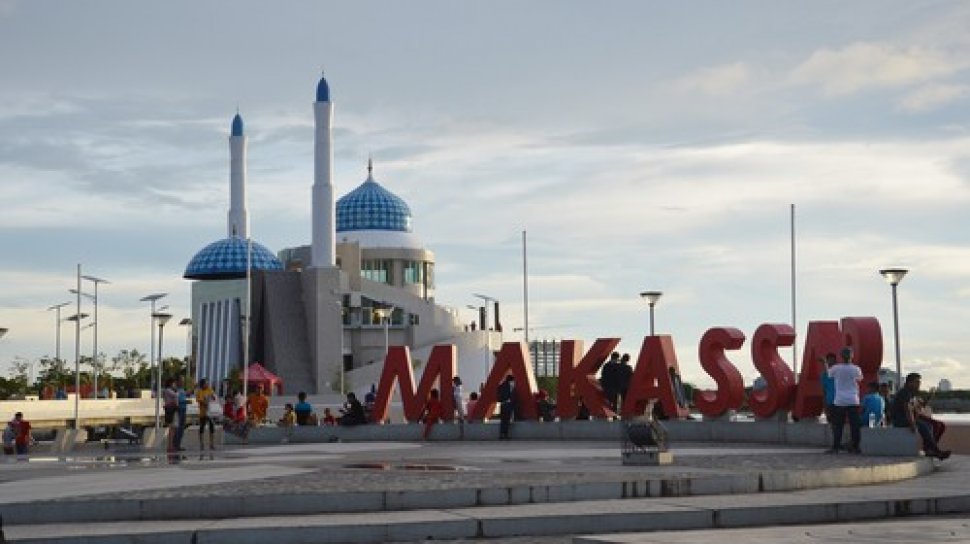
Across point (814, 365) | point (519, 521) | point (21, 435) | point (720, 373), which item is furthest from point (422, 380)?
point (519, 521)

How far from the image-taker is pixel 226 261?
11331cm

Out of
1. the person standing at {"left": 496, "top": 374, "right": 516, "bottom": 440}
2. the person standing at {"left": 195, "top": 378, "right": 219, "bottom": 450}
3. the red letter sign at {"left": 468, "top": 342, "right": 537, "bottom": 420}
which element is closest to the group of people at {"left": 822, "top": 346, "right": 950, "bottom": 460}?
the person standing at {"left": 496, "top": 374, "right": 516, "bottom": 440}

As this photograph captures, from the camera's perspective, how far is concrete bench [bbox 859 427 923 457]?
22.3 meters

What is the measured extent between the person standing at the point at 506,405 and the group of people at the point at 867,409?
11.5 meters

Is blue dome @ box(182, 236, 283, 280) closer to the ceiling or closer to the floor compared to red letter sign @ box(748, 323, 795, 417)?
closer to the ceiling

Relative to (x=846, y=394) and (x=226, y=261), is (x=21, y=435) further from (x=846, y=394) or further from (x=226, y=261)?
(x=226, y=261)

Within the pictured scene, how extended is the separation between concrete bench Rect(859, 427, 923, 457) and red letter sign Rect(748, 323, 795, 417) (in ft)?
20.4

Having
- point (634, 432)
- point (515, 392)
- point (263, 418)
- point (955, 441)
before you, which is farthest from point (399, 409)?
point (634, 432)

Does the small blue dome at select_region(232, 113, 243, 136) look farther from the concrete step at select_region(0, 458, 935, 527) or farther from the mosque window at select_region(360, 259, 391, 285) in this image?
the concrete step at select_region(0, 458, 935, 527)

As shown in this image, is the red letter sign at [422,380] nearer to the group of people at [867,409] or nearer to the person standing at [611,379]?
the person standing at [611,379]

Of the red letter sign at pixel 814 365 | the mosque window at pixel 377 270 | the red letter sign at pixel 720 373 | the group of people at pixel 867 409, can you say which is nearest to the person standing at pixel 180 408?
the red letter sign at pixel 720 373

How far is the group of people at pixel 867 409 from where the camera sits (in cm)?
2228

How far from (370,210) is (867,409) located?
99.7m

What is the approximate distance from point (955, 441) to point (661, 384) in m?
6.60
